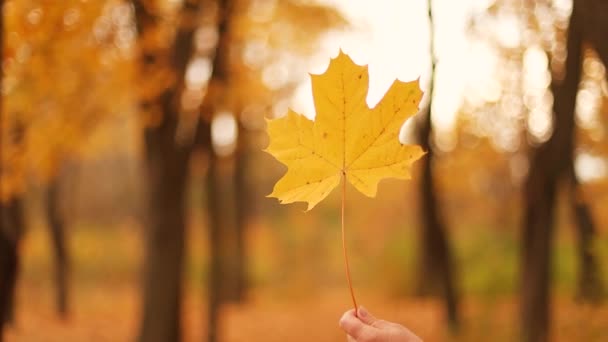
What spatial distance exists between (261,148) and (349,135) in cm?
295

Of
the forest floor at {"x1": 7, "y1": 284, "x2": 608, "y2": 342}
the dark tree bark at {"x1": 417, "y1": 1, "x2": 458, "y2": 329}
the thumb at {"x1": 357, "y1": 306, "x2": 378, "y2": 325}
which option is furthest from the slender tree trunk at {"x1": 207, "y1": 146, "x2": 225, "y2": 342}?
the thumb at {"x1": 357, "y1": 306, "x2": 378, "y2": 325}

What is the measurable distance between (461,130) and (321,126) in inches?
548

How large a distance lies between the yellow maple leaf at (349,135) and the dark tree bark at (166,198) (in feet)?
18.7

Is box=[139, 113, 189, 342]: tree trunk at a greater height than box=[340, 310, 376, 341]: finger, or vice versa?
box=[340, 310, 376, 341]: finger

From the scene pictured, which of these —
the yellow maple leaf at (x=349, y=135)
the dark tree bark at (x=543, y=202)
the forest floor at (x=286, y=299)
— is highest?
the yellow maple leaf at (x=349, y=135)

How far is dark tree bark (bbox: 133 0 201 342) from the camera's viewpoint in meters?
6.89

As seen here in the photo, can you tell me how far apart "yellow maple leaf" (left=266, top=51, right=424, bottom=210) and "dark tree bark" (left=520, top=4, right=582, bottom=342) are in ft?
14.0

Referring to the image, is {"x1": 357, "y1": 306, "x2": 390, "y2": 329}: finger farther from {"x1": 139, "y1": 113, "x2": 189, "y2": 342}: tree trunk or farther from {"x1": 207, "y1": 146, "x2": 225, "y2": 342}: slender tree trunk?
{"x1": 207, "y1": 146, "x2": 225, "y2": 342}: slender tree trunk

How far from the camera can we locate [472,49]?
33.2 feet

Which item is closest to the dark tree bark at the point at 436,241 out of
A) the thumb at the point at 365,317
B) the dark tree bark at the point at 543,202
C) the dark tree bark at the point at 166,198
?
the dark tree bark at the point at 166,198

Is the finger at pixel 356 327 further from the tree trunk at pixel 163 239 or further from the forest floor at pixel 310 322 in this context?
the forest floor at pixel 310 322

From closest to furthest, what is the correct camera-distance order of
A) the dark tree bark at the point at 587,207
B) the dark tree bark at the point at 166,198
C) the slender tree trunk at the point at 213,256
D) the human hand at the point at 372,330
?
the human hand at the point at 372,330 → the dark tree bark at the point at 587,207 → the dark tree bark at the point at 166,198 → the slender tree trunk at the point at 213,256

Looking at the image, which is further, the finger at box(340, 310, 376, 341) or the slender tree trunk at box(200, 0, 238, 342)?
the slender tree trunk at box(200, 0, 238, 342)

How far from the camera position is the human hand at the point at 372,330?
41.5 inches
